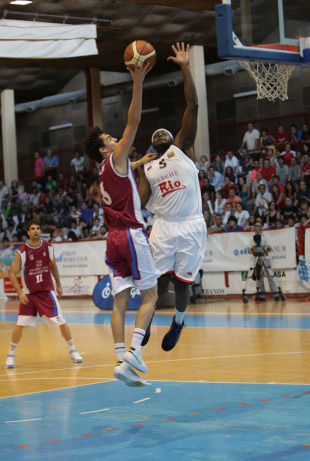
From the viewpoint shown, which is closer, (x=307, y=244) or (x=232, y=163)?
(x=307, y=244)

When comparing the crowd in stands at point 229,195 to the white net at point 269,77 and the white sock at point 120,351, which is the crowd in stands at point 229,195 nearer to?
the white net at point 269,77

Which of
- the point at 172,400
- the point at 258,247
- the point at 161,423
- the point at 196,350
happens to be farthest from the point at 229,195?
the point at 161,423

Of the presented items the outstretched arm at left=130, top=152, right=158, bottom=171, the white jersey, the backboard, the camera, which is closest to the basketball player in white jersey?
the white jersey

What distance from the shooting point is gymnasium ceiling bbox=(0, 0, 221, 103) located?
19.9 meters

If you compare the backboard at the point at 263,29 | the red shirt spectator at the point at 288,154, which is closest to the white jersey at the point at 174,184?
the backboard at the point at 263,29

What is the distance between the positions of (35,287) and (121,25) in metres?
13.6

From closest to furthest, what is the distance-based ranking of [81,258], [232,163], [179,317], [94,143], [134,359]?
1. [134,359]
2. [94,143]
3. [179,317]
4. [81,258]
5. [232,163]

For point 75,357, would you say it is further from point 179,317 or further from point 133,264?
point 133,264

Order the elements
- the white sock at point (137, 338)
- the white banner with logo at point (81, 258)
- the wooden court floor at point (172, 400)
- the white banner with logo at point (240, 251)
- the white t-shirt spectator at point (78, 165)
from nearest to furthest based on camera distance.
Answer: the wooden court floor at point (172, 400)
the white sock at point (137, 338)
the white banner with logo at point (240, 251)
the white banner with logo at point (81, 258)
the white t-shirt spectator at point (78, 165)

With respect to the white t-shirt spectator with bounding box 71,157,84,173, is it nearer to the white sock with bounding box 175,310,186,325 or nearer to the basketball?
the white sock with bounding box 175,310,186,325

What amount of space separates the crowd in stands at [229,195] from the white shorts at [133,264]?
35.4 ft

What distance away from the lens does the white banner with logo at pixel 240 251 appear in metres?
16.8

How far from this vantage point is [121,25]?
2159 centimetres

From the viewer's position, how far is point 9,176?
28719 millimetres
